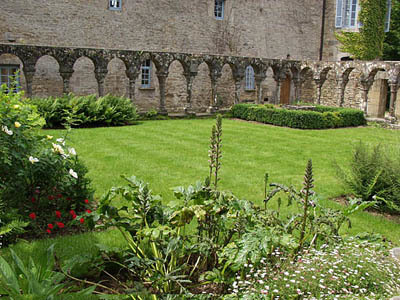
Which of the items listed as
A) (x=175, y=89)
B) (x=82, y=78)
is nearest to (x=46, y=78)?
(x=82, y=78)

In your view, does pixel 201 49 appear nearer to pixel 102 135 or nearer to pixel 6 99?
pixel 102 135

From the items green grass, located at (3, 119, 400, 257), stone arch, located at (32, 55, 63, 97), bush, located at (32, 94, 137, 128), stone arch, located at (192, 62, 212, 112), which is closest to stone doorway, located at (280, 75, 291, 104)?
stone arch, located at (192, 62, 212, 112)

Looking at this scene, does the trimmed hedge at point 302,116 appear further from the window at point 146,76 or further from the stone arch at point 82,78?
the stone arch at point 82,78

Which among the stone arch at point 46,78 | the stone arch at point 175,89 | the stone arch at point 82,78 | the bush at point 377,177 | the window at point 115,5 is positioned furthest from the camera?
the stone arch at point 175,89

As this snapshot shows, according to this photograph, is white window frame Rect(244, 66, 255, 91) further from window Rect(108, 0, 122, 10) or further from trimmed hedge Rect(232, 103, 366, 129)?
window Rect(108, 0, 122, 10)

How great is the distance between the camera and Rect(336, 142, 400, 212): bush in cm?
580

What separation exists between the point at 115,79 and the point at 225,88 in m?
5.96

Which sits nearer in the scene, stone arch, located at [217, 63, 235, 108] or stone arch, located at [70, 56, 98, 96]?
stone arch, located at [70, 56, 98, 96]

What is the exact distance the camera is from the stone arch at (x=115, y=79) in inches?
699

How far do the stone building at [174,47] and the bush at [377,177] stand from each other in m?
10.6

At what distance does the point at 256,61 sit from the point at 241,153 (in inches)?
374

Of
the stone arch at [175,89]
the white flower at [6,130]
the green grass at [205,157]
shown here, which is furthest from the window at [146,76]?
the white flower at [6,130]

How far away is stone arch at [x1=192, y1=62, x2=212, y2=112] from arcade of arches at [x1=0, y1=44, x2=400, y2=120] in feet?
0.16

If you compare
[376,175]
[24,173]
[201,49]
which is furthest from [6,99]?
[201,49]
